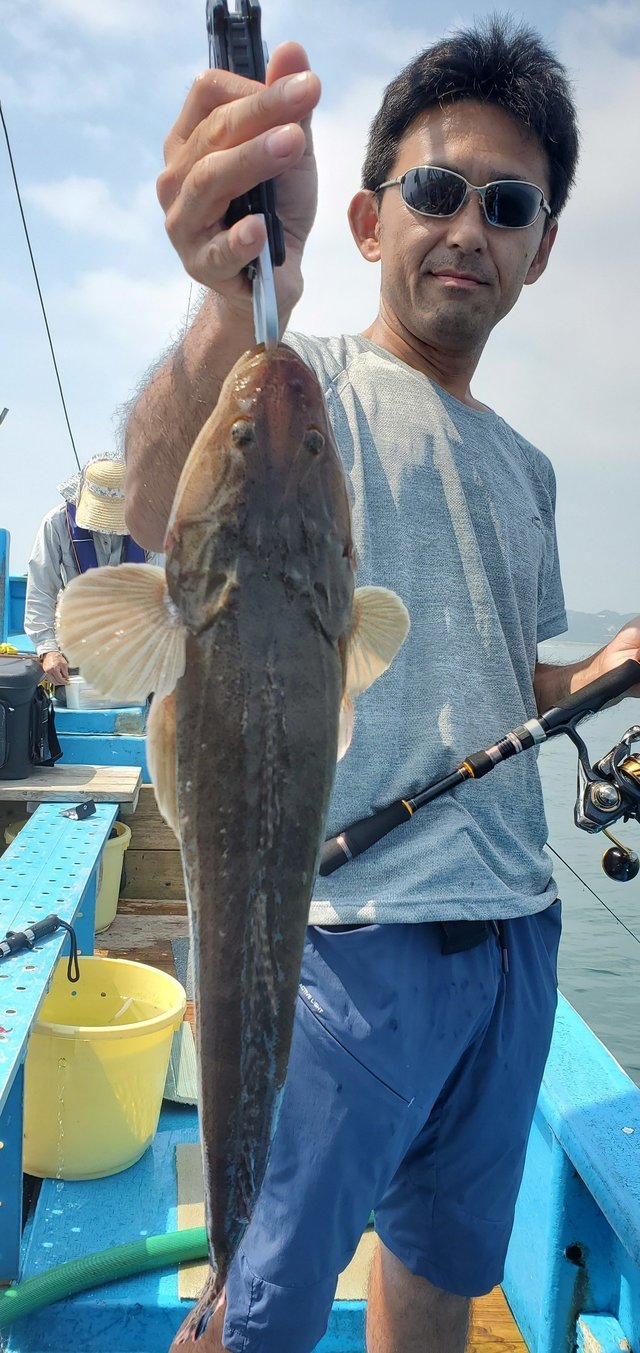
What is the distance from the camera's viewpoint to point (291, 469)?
1.45m

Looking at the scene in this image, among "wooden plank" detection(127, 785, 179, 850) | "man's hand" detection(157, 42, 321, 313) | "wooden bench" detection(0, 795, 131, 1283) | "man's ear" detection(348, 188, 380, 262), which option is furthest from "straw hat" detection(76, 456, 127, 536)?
"man's hand" detection(157, 42, 321, 313)

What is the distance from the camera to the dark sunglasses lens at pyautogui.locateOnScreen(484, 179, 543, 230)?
2518 millimetres

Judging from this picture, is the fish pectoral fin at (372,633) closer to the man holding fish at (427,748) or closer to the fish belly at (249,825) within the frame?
the fish belly at (249,825)

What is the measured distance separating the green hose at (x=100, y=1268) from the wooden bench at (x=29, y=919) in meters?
0.14

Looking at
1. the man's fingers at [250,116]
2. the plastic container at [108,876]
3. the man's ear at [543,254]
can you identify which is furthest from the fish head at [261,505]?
the plastic container at [108,876]

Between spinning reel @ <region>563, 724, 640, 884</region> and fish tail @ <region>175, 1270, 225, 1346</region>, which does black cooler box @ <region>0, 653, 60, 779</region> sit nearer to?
spinning reel @ <region>563, 724, 640, 884</region>

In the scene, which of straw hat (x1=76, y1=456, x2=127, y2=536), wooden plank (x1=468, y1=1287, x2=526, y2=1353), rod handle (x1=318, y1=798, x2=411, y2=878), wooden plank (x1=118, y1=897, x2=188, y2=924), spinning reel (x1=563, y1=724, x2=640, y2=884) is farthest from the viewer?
straw hat (x1=76, y1=456, x2=127, y2=536)

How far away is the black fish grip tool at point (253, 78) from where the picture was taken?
132 cm

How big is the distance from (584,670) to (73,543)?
6.02 m

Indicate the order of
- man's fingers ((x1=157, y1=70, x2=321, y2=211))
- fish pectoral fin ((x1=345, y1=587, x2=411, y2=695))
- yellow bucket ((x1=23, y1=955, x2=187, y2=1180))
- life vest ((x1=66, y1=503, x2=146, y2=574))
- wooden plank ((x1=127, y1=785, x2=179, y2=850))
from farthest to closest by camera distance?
life vest ((x1=66, y1=503, x2=146, y2=574)), wooden plank ((x1=127, y1=785, x2=179, y2=850)), yellow bucket ((x1=23, y1=955, x2=187, y2=1180)), fish pectoral fin ((x1=345, y1=587, x2=411, y2=695)), man's fingers ((x1=157, y1=70, x2=321, y2=211))

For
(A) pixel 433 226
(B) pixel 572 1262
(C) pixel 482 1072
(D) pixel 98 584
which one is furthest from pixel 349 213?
(B) pixel 572 1262

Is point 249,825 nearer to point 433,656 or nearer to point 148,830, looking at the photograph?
point 433,656

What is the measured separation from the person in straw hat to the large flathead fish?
6298 mm

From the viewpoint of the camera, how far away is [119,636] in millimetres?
1392
